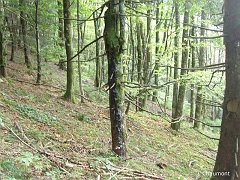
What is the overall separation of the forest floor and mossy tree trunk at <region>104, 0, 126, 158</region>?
62cm

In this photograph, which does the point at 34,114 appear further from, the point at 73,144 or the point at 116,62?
the point at 116,62

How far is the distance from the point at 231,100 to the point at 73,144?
175 inches

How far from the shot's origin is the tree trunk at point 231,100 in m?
2.61

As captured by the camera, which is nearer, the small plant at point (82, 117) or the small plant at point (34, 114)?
the small plant at point (34, 114)

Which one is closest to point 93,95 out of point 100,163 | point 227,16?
point 100,163

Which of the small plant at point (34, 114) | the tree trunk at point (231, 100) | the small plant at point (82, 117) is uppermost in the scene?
the tree trunk at point (231, 100)

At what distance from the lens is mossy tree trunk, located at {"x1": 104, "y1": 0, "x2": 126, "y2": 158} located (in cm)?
501

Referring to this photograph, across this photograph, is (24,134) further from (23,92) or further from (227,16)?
(227,16)

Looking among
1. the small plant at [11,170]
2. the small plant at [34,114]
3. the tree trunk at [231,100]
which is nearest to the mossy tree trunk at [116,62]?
the small plant at [11,170]

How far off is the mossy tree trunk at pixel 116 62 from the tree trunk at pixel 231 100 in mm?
2705

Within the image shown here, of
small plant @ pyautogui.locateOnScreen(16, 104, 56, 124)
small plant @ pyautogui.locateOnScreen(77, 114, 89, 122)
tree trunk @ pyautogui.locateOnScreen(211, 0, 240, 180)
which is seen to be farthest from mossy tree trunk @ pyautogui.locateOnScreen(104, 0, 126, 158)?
small plant @ pyautogui.locateOnScreen(77, 114, 89, 122)

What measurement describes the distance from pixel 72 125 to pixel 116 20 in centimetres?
419

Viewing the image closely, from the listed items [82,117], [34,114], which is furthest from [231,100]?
[82,117]

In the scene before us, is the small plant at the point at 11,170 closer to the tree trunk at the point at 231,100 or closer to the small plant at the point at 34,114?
the tree trunk at the point at 231,100
